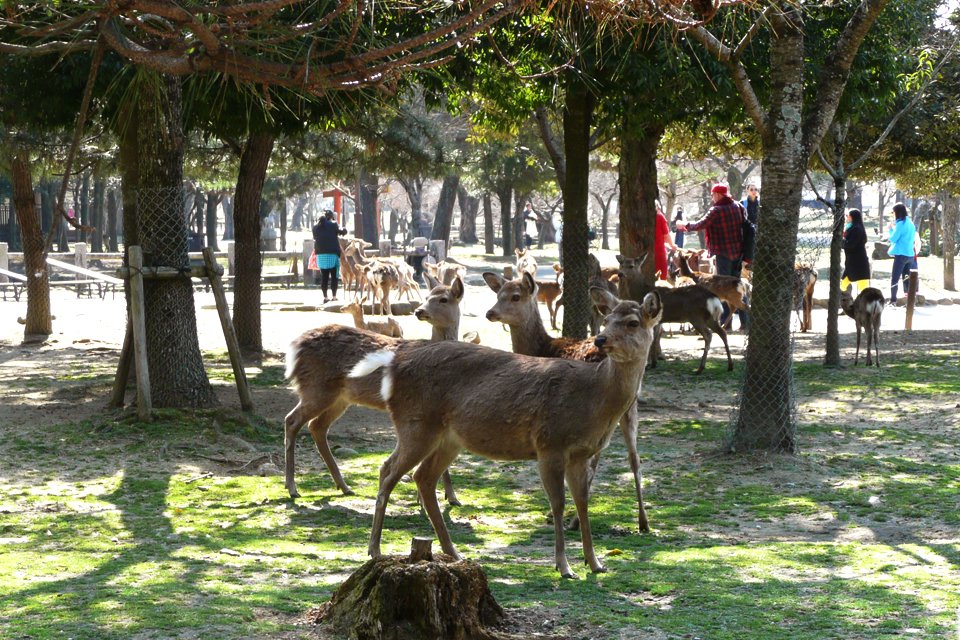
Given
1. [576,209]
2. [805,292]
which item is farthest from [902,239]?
[576,209]

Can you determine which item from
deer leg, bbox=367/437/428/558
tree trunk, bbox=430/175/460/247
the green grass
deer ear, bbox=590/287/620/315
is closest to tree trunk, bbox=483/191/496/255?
tree trunk, bbox=430/175/460/247

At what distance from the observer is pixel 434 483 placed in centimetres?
627

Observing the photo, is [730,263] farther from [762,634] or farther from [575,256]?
[762,634]

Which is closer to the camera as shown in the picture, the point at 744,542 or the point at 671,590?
the point at 671,590

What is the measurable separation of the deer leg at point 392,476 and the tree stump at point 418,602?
150 cm

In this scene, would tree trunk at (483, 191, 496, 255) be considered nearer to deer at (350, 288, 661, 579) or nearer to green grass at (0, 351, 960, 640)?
green grass at (0, 351, 960, 640)

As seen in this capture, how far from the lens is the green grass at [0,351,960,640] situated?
495 centimetres

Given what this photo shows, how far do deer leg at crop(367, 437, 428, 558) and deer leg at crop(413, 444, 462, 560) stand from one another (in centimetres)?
10

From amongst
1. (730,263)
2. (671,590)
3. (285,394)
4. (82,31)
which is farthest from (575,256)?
(671,590)

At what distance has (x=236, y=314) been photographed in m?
15.1

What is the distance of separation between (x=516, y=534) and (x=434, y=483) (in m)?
0.90

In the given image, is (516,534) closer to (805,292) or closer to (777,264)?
(777,264)

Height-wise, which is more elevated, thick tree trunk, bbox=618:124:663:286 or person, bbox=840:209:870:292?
thick tree trunk, bbox=618:124:663:286

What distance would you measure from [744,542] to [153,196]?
6224 millimetres
